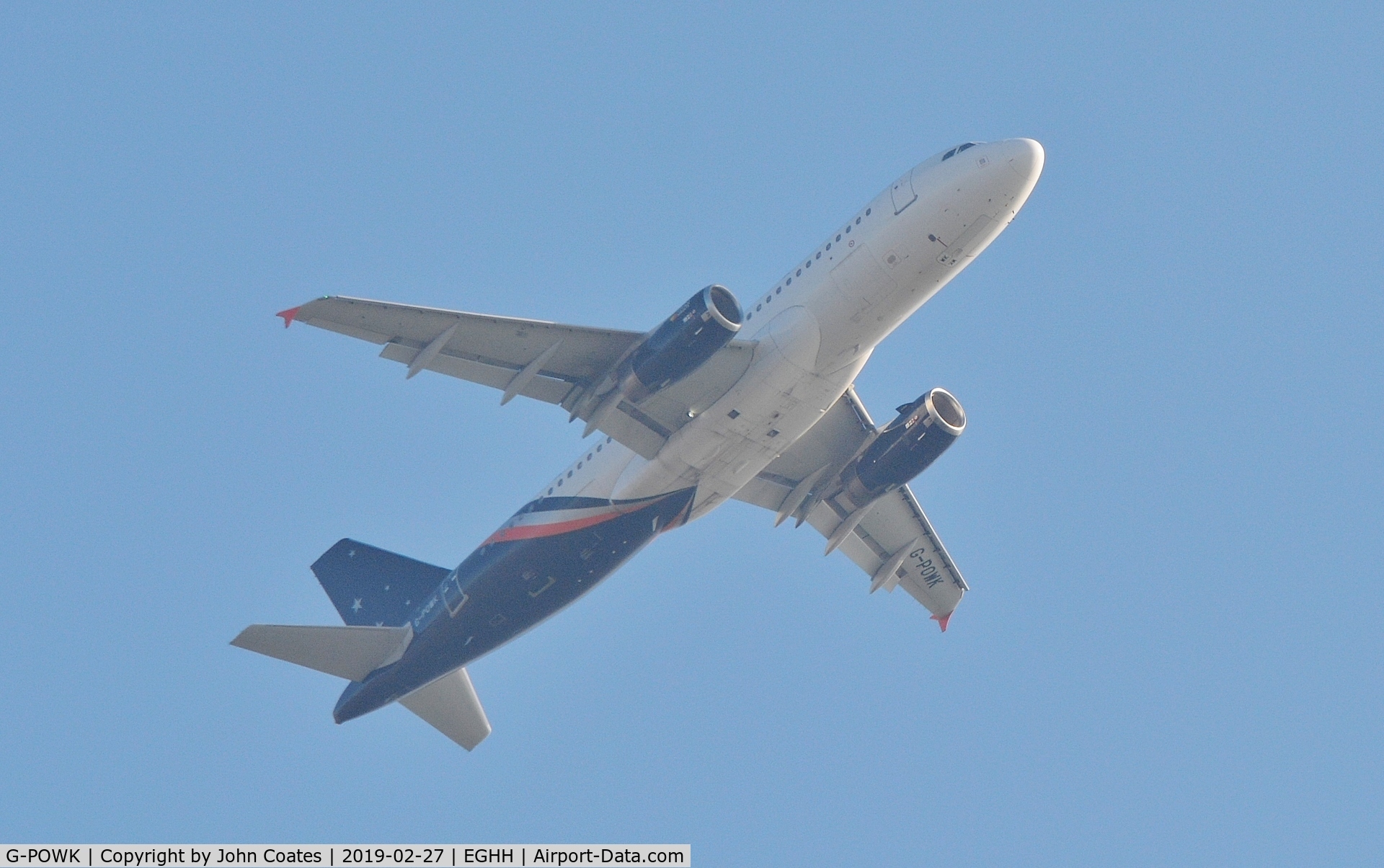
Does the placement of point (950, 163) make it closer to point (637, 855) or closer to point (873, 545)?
point (873, 545)

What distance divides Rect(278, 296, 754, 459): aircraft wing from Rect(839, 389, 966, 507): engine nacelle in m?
6.21

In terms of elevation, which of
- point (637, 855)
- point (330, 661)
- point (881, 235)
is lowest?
point (637, 855)

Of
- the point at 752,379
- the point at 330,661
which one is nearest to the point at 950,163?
the point at 752,379

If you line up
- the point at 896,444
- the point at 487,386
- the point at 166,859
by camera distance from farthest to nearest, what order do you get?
the point at 896,444 < the point at 487,386 < the point at 166,859

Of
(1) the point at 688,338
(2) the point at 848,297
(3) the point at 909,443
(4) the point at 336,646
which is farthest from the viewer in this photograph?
(3) the point at 909,443

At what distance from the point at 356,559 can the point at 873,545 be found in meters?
16.0

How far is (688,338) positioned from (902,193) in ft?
21.9

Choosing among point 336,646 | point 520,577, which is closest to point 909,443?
point 520,577

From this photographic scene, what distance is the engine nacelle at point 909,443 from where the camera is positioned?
42438 millimetres

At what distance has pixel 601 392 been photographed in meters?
39.6

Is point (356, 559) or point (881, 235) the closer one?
point (881, 235)

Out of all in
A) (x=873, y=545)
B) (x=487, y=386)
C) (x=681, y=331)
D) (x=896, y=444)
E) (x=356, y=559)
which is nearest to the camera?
(x=681, y=331)

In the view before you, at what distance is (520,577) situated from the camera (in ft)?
133

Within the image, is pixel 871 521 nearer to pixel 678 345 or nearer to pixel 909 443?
pixel 909 443
